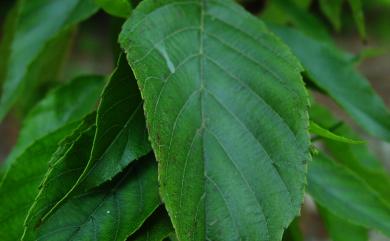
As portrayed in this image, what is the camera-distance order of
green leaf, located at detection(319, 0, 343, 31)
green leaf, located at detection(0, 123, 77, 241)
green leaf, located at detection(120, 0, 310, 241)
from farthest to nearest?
green leaf, located at detection(319, 0, 343, 31) → green leaf, located at detection(0, 123, 77, 241) → green leaf, located at detection(120, 0, 310, 241)

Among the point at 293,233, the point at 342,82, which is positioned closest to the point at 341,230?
the point at 293,233

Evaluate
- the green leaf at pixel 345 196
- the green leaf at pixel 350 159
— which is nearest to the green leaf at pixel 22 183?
the green leaf at pixel 345 196

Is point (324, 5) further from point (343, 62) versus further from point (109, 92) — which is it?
point (109, 92)

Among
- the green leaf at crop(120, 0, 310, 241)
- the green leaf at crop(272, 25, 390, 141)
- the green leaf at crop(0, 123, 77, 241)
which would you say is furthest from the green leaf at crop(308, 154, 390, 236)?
the green leaf at crop(0, 123, 77, 241)

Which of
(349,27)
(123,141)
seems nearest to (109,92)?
(123,141)

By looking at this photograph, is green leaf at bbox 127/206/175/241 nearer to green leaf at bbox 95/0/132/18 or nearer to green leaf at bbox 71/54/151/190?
green leaf at bbox 71/54/151/190

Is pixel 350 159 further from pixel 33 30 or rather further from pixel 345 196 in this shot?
pixel 33 30
